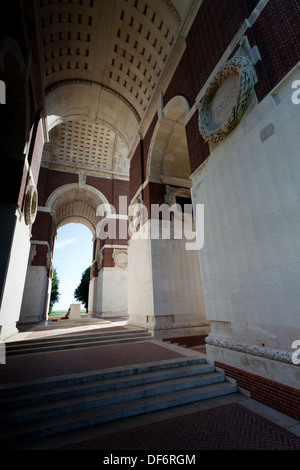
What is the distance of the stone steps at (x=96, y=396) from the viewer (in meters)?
3.51

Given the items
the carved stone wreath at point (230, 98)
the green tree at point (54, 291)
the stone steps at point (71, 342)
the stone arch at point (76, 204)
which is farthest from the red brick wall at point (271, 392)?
the green tree at point (54, 291)

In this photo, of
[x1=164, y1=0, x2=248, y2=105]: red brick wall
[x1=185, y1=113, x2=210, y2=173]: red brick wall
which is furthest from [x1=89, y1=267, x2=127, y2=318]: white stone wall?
[x1=164, y1=0, x2=248, y2=105]: red brick wall

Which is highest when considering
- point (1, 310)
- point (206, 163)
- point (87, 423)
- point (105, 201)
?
point (105, 201)

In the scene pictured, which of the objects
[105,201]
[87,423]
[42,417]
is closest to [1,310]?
[42,417]

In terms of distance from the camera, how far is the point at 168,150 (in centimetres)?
1198

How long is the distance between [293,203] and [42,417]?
600 centimetres

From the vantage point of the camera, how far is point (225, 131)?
5.71m

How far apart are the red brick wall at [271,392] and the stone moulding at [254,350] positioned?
0.43m

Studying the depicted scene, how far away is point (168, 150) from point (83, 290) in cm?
3684

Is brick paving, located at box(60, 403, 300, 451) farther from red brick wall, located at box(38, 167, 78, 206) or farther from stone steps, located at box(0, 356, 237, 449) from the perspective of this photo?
red brick wall, located at box(38, 167, 78, 206)

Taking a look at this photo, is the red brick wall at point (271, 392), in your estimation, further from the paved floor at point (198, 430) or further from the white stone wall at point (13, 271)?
the white stone wall at point (13, 271)

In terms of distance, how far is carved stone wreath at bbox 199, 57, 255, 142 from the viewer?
5078 millimetres

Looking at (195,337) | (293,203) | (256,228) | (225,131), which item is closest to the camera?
(293,203)

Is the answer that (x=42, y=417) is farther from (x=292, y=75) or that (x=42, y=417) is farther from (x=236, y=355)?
(x=292, y=75)
